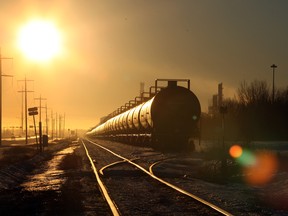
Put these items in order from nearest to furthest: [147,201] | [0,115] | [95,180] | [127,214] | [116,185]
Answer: [127,214], [147,201], [116,185], [95,180], [0,115]


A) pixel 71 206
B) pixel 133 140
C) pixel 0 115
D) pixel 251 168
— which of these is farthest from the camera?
pixel 0 115

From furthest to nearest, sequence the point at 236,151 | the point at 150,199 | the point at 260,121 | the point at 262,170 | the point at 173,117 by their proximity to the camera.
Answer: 1. the point at 260,121
2. the point at 173,117
3. the point at 236,151
4. the point at 262,170
5. the point at 150,199

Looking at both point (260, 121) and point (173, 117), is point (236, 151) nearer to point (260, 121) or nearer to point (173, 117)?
point (173, 117)

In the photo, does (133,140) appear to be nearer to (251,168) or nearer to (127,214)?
(251,168)

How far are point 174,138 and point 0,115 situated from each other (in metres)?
25.8

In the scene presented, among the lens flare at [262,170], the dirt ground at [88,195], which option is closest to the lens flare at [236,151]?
the lens flare at [262,170]

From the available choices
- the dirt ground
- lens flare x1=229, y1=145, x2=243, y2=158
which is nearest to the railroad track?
the dirt ground

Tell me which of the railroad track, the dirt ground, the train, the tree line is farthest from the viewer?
the tree line

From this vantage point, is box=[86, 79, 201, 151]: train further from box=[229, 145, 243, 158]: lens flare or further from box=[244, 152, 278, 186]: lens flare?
box=[244, 152, 278, 186]: lens flare

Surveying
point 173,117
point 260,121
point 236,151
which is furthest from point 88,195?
point 260,121

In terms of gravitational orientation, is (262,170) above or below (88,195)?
above

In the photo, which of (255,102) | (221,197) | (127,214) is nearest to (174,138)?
(221,197)

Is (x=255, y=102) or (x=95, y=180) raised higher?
(x=255, y=102)

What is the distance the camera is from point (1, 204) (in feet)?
34.7
